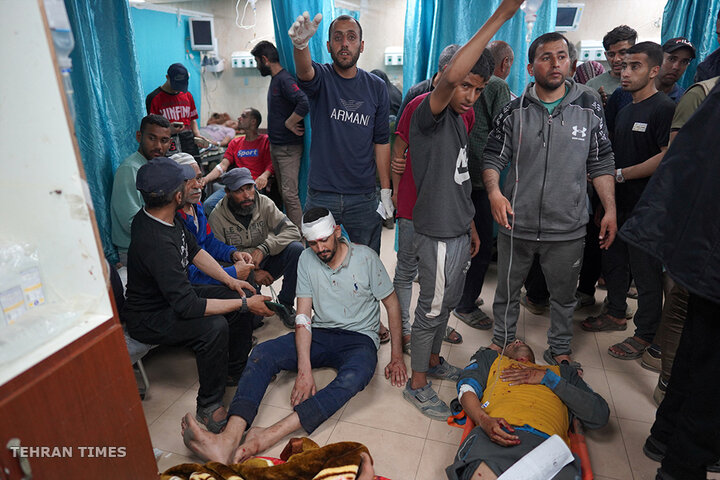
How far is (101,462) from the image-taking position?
1.02 metres

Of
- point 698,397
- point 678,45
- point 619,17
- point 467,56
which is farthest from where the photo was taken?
point 619,17

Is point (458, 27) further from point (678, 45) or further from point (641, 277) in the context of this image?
point (641, 277)

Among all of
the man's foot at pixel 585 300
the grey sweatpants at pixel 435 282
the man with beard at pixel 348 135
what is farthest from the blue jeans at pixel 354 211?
the man's foot at pixel 585 300

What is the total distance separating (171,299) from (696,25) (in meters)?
3.95

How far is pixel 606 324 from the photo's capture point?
2613mm

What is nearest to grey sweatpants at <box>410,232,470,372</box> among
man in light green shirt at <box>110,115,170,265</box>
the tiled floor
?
the tiled floor

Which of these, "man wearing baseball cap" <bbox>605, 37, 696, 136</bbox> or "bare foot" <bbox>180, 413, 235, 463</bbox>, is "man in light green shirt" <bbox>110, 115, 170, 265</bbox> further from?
"man wearing baseball cap" <bbox>605, 37, 696, 136</bbox>

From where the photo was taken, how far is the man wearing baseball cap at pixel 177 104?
3.62m

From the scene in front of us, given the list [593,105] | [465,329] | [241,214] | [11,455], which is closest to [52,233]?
[11,455]

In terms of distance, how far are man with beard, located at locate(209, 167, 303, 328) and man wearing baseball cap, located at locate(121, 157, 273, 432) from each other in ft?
1.96

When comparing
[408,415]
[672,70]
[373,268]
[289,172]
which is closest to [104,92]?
[289,172]

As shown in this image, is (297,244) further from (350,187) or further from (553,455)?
(553,455)

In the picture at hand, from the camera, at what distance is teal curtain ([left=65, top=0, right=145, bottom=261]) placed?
252 centimetres

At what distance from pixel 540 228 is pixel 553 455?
926mm
